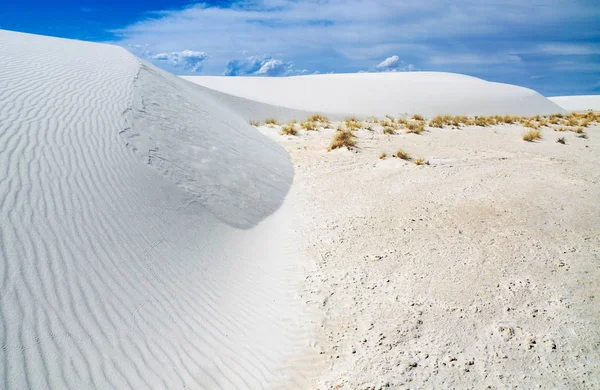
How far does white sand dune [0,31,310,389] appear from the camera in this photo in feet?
11.2

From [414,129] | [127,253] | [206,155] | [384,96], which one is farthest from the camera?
[384,96]

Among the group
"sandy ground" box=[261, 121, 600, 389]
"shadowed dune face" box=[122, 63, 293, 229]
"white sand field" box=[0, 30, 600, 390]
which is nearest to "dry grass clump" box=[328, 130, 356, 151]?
"shadowed dune face" box=[122, 63, 293, 229]

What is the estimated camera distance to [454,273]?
17.9ft

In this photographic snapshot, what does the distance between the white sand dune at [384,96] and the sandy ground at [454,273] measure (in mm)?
19247

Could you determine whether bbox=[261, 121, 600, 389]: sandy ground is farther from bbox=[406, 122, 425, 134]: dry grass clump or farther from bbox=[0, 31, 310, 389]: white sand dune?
bbox=[406, 122, 425, 134]: dry grass clump

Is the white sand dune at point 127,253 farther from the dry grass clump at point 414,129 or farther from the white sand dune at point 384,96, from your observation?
the white sand dune at point 384,96

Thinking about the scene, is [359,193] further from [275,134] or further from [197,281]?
[275,134]

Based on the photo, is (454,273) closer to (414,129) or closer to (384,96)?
(414,129)

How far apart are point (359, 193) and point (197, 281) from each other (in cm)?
481

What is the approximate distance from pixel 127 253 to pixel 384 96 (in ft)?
107

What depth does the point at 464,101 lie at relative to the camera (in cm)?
3531

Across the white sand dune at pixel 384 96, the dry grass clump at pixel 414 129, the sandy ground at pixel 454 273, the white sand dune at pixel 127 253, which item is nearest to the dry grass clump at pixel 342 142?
the sandy ground at pixel 454 273

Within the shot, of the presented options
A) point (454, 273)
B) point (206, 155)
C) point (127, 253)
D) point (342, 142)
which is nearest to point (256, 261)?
point (127, 253)

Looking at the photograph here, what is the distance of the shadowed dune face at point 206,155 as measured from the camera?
7.32 metres
